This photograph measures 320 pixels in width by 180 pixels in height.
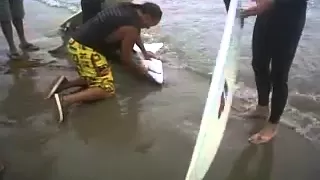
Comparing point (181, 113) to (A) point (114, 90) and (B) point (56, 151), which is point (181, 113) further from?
(B) point (56, 151)

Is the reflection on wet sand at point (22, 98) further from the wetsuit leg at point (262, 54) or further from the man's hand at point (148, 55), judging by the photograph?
the wetsuit leg at point (262, 54)

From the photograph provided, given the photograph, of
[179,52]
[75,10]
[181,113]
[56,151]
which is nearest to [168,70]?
[179,52]

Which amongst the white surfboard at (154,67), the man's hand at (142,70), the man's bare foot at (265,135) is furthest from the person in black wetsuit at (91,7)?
the man's bare foot at (265,135)

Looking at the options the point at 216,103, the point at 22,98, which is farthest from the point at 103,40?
the point at 216,103

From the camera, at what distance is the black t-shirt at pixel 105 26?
267 cm

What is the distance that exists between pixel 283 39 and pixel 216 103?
2.03 ft

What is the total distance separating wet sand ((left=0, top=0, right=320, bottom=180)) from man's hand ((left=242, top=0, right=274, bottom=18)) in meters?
0.64

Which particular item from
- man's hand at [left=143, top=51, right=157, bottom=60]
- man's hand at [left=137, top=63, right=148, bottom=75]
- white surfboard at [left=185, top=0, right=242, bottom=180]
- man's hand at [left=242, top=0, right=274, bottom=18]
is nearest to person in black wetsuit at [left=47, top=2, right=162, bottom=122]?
man's hand at [left=137, top=63, right=148, bottom=75]

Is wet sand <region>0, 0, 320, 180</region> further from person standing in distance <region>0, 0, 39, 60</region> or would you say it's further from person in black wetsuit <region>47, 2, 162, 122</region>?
person standing in distance <region>0, 0, 39, 60</region>

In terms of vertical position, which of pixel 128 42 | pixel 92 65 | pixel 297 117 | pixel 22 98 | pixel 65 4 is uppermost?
pixel 128 42

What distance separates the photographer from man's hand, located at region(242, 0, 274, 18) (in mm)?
1943

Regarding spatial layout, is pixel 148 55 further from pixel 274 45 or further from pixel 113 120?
pixel 274 45

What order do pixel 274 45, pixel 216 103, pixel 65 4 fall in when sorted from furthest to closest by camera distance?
1. pixel 65 4
2. pixel 274 45
3. pixel 216 103

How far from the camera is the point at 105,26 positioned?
269 cm
